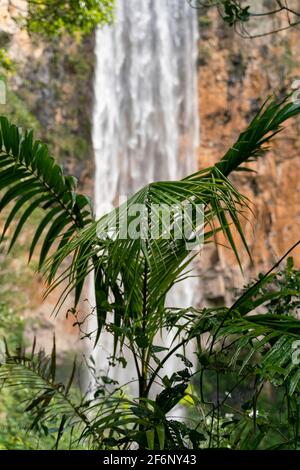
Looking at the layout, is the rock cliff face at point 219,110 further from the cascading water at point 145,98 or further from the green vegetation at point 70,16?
the green vegetation at point 70,16

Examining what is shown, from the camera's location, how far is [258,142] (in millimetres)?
2438

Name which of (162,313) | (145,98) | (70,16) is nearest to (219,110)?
(145,98)

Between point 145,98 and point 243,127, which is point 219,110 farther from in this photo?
point 145,98

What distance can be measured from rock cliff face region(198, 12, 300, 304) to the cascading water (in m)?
0.30

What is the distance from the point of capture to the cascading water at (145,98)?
12.0 meters

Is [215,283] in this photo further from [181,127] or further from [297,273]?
[297,273]

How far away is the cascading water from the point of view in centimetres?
1198

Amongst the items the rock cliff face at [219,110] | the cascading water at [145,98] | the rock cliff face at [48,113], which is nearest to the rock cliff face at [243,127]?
the rock cliff face at [219,110]

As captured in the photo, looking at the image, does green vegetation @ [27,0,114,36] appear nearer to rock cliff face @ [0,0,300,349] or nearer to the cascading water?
rock cliff face @ [0,0,300,349]

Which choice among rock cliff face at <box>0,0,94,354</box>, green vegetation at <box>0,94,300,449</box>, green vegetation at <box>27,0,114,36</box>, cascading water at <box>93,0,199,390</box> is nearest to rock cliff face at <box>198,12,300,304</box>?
cascading water at <box>93,0,199,390</box>

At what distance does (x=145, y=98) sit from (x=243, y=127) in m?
1.96

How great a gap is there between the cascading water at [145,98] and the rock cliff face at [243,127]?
0.30 metres
